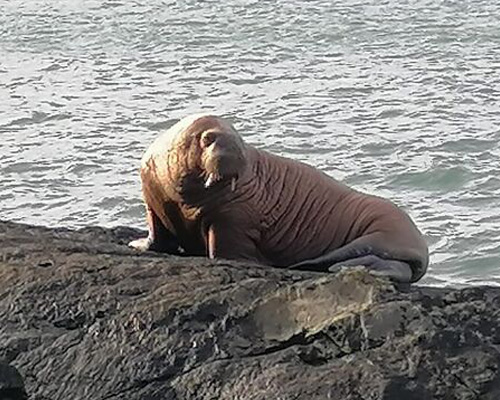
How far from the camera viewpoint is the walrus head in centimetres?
515

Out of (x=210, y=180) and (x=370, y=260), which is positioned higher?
(x=210, y=180)

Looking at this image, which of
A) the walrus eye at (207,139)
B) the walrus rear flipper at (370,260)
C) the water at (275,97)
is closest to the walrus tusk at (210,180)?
the walrus eye at (207,139)

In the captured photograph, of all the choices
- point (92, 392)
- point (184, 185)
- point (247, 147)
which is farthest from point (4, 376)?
point (247, 147)

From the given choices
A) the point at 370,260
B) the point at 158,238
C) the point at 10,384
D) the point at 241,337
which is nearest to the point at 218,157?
the point at 158,238

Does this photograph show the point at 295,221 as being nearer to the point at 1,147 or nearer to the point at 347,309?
the point at 347,309

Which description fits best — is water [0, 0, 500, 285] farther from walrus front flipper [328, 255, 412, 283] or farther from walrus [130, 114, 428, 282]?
walrus front flipper [328, 255, 412, 283]

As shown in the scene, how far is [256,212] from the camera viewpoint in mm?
5367

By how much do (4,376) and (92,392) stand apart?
24cm

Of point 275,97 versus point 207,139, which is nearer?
point 207,139

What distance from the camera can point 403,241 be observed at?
530cm

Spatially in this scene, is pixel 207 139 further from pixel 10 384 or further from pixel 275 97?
pixel 275 97

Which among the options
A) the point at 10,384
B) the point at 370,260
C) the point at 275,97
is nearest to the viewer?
the point at 10,384

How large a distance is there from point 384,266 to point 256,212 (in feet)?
→ 1.92

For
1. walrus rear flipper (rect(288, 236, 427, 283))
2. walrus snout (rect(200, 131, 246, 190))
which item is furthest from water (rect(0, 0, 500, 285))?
walrus snout (rect(200, 131, 246, 190))
